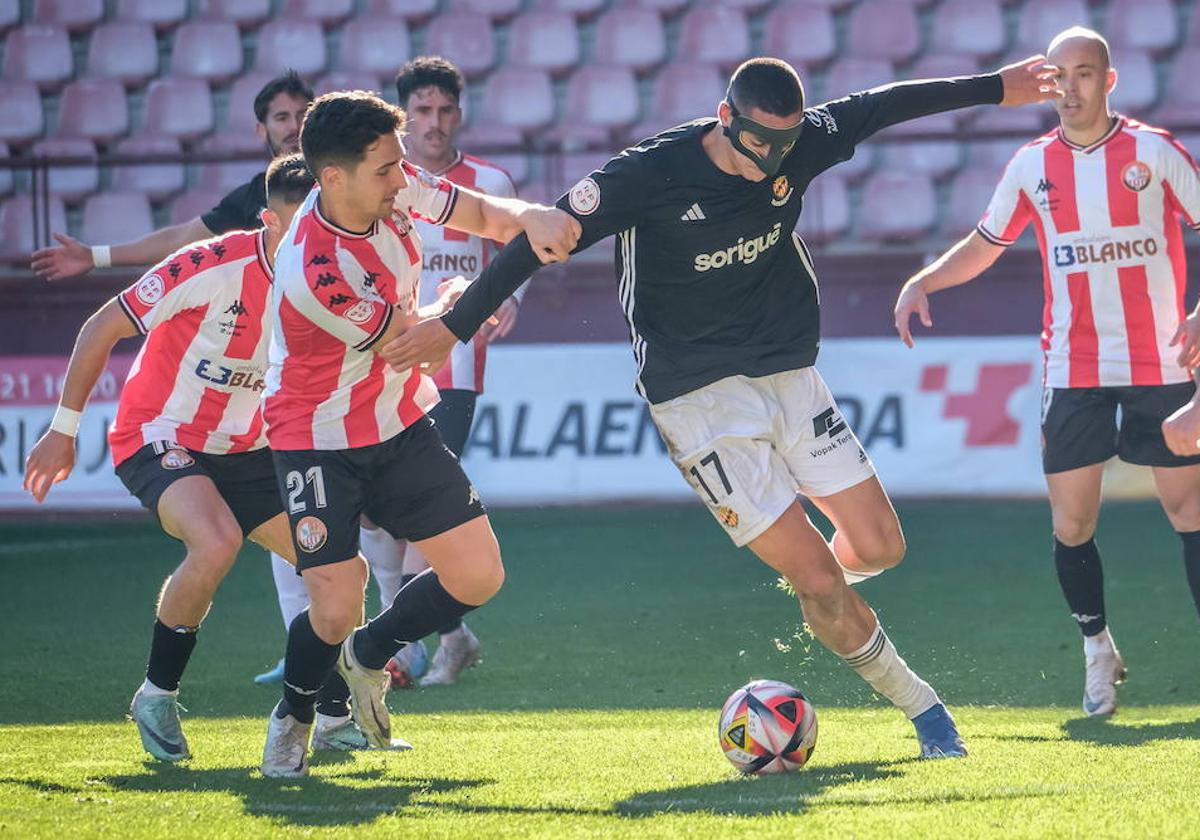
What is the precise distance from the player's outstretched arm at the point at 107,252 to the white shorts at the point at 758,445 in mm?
2459

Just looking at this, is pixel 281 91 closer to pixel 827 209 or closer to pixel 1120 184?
pixel 1120 184

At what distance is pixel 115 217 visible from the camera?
14242 millimetres

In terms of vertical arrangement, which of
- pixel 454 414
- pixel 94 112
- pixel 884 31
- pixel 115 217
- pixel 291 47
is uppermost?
pixel 884 31

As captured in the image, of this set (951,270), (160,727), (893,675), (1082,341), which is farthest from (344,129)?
(1082,341)

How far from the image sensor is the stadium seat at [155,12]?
15180 mm

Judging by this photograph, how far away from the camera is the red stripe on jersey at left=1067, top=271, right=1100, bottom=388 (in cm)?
672

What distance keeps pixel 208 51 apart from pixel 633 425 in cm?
608

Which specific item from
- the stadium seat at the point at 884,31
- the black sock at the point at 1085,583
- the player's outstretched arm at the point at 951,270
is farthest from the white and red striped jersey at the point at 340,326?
the stadium seat at the point at 884,31

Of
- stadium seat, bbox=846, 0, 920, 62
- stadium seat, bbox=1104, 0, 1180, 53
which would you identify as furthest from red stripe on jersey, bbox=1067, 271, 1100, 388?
stadium seat, bbox=1104, 0, 1180, 53

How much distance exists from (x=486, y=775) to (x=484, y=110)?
10.0 meters

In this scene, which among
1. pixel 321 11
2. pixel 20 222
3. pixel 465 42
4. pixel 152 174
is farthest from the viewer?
pixel 321 11

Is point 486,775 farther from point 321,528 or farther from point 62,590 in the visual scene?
point 62,590

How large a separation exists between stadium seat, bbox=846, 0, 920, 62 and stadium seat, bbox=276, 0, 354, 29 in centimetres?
430

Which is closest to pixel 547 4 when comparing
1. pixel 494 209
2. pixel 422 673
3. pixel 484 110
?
pixel 484 110
